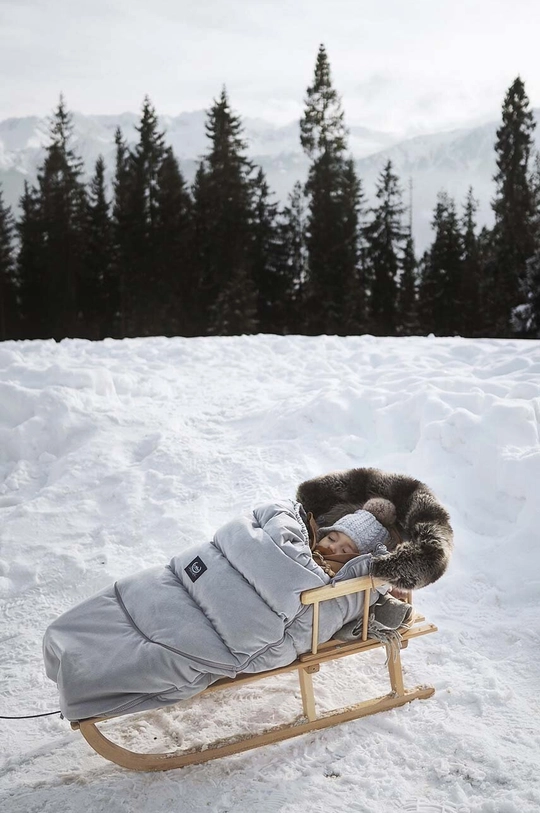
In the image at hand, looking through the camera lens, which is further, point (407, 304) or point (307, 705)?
point (407, 304)

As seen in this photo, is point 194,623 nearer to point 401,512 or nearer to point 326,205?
point 401,512

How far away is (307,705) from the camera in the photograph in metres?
2.51

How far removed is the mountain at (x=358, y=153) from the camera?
355ft

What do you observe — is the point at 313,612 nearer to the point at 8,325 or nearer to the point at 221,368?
the point at 221,368

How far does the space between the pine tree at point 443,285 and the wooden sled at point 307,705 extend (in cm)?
2427

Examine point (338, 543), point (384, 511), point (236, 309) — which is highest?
point (236, 309)

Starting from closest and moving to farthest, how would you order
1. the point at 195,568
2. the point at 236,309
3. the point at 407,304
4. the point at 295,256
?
the point at 195,568, the point at 236,309, the point at 295,256, the point at 407,304

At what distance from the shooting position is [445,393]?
5320mm

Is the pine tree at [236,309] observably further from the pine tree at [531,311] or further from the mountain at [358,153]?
the mountain at [358,153]

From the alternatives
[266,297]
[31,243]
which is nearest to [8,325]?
[31,243]

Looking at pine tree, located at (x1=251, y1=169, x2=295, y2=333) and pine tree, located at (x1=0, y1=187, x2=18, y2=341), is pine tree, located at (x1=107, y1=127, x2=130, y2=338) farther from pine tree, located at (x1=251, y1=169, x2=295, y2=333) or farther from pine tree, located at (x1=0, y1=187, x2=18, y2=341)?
pine tree, located at (x1=251, y1=169, x2=295, y2=333)

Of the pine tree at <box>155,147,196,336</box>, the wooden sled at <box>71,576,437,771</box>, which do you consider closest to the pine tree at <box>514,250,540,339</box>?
the pine tree at <box>155,147,196,336</box>

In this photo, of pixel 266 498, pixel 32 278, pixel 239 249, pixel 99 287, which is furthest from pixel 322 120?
pixel 266 498

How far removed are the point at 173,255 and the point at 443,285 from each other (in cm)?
1154
